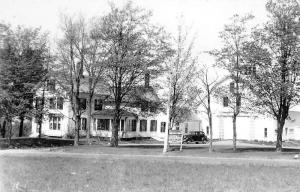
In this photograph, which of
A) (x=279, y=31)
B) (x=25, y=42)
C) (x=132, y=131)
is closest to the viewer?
(x=279, y=31)

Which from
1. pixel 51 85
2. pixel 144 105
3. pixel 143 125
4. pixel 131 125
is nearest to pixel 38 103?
pixel 51 85

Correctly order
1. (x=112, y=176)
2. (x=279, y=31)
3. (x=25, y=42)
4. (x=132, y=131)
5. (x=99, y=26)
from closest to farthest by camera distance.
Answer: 1. (x=112, y=176)
2. (x=279, y=31)
3. (x=99, y=26)
4. (x=25, y=42)
5. (x=132, y=131)

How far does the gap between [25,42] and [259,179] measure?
88.1 feet

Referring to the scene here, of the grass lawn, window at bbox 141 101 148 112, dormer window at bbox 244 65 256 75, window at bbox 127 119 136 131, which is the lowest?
the grass lawn

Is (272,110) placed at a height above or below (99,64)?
below

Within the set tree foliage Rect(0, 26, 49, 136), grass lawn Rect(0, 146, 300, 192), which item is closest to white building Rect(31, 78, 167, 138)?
tree foliage Rect(0, 26, 49, 136)

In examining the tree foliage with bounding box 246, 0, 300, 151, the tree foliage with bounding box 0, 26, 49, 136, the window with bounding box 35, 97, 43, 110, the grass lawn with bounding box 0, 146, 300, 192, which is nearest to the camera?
the grass lawn with bounding box 0, 146, 300, 192

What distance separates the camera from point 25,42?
36.8m

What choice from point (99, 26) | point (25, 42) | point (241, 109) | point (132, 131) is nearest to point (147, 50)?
point (99, 26)

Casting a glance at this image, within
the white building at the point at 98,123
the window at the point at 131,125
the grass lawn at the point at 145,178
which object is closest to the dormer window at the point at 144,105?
the white building at the point at 98,123

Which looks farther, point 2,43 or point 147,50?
point 2,43

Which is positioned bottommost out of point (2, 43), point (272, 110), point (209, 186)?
point (209, 186)

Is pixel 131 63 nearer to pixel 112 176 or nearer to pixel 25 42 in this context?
pixel 25 42

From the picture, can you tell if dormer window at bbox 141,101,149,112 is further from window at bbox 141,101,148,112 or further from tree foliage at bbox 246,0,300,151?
tree foliage at bbox 246,0,300,151
